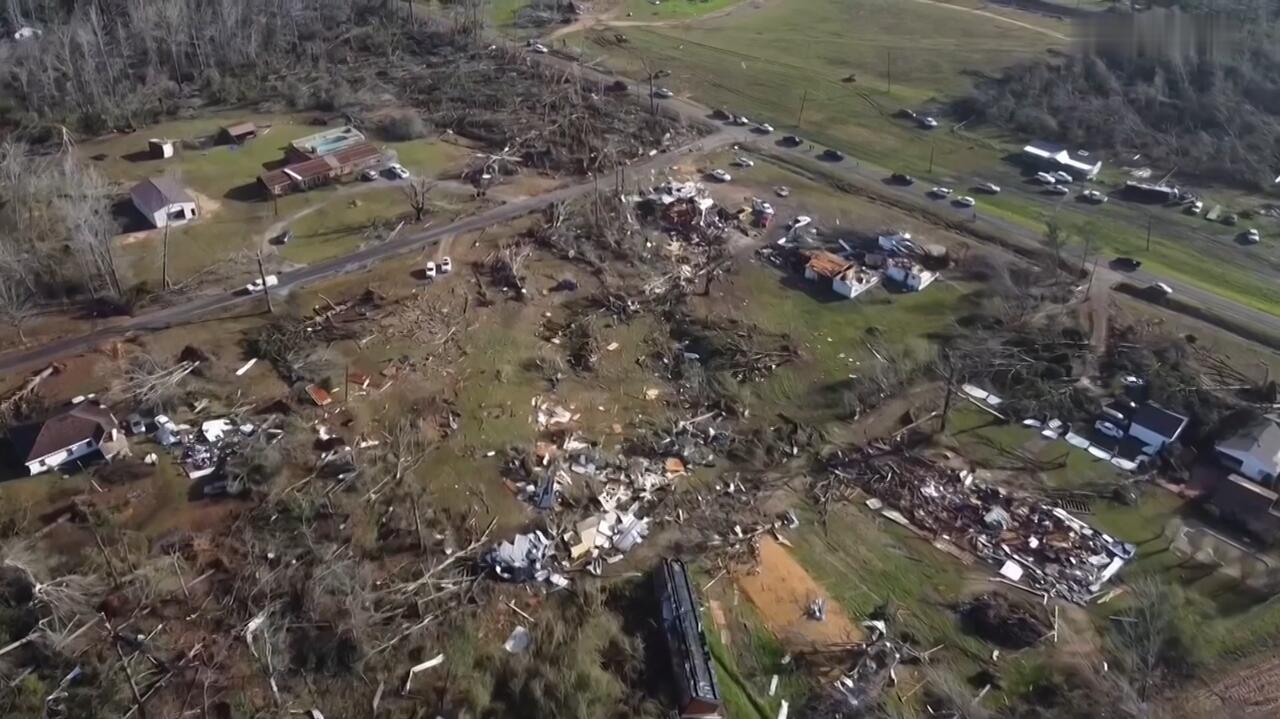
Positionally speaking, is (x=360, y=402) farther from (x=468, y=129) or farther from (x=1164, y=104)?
(x=1164, y=104)

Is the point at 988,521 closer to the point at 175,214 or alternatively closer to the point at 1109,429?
the point at 1109,429

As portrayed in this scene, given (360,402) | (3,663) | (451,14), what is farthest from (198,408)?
(451,14)

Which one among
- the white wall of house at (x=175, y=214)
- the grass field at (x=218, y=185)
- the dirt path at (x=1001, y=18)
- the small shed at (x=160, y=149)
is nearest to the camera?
the grass field at (x=218, y=185)

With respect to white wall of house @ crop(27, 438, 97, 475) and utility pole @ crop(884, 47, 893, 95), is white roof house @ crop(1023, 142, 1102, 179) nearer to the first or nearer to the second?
utility pole @ crop(884, 47, 893, 95)

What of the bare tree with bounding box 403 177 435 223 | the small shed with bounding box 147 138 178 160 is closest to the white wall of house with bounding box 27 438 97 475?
the bare tree with bounding box 403 177 435 223

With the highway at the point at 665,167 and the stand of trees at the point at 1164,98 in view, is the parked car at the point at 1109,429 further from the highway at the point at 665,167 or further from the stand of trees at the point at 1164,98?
the stand of trees at the point at 1164,98

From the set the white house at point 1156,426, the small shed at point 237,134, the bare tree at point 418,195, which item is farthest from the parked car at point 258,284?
the white house at point 1156,426

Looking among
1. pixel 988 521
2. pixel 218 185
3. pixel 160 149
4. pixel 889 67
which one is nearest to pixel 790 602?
pixel 988 521
